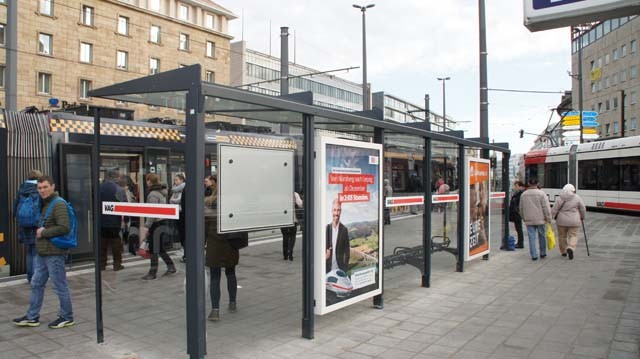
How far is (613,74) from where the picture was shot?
66875 millimetres

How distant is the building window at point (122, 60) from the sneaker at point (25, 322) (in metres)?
41.6

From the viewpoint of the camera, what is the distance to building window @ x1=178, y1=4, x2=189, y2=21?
50.1 m

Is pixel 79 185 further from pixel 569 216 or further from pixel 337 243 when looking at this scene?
pixel 569 216

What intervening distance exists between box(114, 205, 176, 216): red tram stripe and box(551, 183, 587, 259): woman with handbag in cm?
825

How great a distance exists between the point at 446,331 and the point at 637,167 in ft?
55.3


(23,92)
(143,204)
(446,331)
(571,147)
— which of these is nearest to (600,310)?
(446,331)

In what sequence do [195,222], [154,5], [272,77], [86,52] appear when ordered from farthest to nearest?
[272,77]
[154,5]
[86,52]
[195,222]

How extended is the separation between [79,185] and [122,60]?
38290mm

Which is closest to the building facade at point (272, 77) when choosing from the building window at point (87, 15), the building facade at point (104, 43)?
the building facade at point (104, 43)

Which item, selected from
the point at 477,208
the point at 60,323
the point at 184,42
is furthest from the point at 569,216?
the point at 184,42

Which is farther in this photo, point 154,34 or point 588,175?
point 154,34

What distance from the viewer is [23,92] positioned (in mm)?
35656

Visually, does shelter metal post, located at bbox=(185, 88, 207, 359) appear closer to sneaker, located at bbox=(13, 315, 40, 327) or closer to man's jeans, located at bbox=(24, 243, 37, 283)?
sneaker, located at bbox=(13, 315, 40, 327)

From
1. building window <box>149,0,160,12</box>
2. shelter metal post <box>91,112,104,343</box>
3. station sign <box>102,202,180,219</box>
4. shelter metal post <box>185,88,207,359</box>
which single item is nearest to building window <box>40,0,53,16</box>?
building window <box>149,0,160,12</box>
